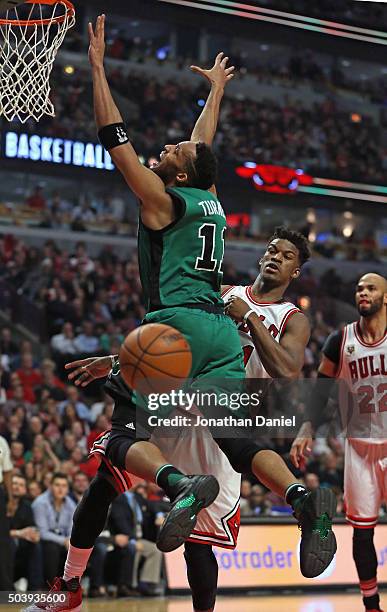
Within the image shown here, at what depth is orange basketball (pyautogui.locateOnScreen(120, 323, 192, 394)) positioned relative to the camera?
4336mm

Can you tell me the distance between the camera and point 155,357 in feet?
14.2

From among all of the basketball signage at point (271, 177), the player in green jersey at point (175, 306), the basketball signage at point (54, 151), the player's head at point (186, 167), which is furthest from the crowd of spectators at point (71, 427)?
the player's head at point (186, 167)

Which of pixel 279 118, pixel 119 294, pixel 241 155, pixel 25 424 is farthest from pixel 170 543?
pixel 279 118

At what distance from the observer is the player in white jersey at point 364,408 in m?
6.70

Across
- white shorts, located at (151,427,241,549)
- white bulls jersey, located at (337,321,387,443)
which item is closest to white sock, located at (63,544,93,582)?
white shorts, located at (151,427,241,549)

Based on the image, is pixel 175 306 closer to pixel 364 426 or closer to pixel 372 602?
pixel 364 426

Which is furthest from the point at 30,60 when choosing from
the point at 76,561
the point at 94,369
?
the point at 76,561

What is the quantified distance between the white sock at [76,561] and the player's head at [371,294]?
2910 mm

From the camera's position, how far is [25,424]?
12.0m

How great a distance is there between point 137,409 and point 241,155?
18706 mm

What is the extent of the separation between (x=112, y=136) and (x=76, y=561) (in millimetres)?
2227

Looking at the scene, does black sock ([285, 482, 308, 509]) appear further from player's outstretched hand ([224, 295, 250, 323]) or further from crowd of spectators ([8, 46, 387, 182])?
crowd of spectators ([8, 46, 387, 182])

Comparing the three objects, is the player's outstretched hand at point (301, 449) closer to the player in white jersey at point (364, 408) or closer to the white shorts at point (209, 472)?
the player in white jersey at point (364, 408)

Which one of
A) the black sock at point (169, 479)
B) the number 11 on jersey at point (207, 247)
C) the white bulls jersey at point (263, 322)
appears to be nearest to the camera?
the black sock at point (169, 479)
